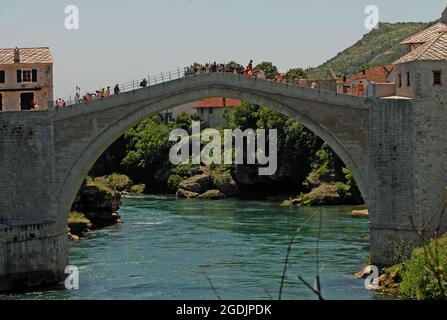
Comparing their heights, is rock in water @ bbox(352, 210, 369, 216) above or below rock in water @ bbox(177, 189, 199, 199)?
below

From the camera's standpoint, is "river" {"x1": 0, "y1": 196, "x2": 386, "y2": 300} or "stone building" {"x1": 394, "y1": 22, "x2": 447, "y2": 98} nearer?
"river" {"x1": 0, "y1": 196, "x2": 386, "y2": 300}

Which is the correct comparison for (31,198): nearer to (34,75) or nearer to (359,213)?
(34,75)

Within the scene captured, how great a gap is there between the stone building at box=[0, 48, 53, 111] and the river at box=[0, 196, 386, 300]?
7.09 meters

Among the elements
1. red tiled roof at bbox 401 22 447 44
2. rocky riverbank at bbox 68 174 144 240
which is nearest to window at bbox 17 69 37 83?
red tiled roof at bbox 401 22 447 44

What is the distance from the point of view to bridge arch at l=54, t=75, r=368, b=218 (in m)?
41.2

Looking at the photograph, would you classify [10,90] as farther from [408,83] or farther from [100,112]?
[408,83]

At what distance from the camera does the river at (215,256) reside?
37781mm

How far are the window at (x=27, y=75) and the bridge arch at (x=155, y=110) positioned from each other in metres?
3.83

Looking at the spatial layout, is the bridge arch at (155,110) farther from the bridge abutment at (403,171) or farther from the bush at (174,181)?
the bush at (174,181)

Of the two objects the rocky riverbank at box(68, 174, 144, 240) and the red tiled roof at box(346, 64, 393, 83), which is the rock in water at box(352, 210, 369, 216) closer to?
the red tiled roof at box(346, 64, 393, 83)

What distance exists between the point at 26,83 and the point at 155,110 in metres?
6.04

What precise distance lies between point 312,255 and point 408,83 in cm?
981

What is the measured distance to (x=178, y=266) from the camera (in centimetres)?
4372
